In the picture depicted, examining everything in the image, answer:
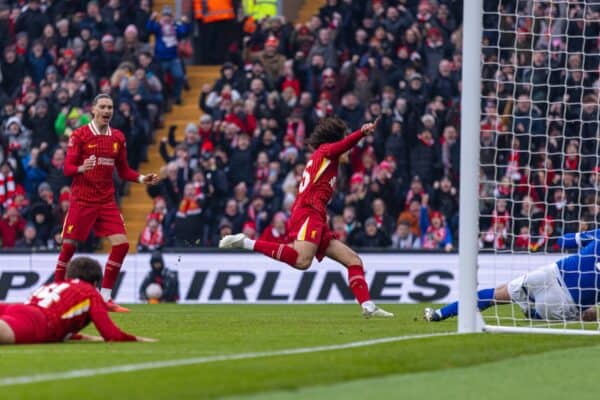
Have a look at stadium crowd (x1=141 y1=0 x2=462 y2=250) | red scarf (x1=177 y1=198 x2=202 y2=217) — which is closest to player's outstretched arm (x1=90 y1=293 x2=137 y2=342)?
stadium crowd (x1=141 y1=0 x2=462 y2=250)

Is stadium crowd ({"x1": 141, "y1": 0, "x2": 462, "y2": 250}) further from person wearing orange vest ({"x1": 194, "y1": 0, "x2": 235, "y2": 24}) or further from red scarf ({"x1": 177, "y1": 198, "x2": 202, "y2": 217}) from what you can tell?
person wearing orange vest ({"x1": 194, "y1": 0, "x2": 235, "y2": 24})

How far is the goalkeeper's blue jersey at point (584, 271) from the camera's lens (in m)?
14.5

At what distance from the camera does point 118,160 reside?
57.0ft

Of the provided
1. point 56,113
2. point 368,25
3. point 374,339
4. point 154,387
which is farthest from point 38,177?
point 154,387

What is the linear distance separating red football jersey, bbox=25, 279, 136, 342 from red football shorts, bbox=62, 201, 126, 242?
5.54 meters

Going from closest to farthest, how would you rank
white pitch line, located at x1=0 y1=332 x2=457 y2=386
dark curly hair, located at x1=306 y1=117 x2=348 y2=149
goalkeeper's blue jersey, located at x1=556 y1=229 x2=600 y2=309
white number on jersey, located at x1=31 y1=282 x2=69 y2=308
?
1. white pitch line, located at x1=0 y1=332 x2=457 y2=386
2. white number on jersey, located at x1=31 y1=282 x2=69 y2=308
3. goalkeeper's blue jersey, located at x1=556 y1=229 x2=600 y2=309
4. dark curly hair, located at x1=306 y1=117 x2=348 y2=149

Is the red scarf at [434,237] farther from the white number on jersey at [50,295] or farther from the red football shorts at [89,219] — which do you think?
Result: the white number on jersey at [50,295]

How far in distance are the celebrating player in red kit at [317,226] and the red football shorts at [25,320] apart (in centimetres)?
431

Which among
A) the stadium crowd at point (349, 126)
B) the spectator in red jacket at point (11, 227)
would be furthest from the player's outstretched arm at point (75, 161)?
the spectator in red jacket at point (11, 227)

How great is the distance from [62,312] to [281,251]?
171 inches

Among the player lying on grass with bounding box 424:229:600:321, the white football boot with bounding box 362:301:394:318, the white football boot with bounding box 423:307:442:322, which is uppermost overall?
the player lying on grass with bounding box 424:229:600:321

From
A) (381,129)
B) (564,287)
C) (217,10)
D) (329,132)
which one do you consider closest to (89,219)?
Answer: (329,132)

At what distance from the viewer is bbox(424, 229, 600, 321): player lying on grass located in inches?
571

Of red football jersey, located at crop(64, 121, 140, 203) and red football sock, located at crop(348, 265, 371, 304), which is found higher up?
red football jersey, located at crop(64, 121, 140, 203)
